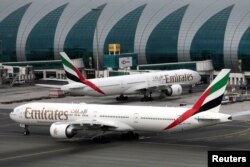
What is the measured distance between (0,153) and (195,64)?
74.1 m

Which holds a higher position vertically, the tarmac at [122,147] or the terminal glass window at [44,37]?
the terminal glass window at [44,37]

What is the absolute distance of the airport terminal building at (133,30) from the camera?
131m

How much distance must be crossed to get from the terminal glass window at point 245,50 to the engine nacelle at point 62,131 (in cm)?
6773

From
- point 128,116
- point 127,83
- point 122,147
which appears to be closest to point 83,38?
Result: point 127,83

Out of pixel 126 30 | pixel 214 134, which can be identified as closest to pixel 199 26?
pixel 126 30

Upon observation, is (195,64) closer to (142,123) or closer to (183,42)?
(183,42)

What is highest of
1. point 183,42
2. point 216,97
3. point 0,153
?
point 183,42

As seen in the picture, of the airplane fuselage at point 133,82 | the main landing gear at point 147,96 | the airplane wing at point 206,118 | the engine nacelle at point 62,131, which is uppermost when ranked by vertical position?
the airplane fuselage at point 133,82

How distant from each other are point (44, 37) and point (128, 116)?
89540 millimetres

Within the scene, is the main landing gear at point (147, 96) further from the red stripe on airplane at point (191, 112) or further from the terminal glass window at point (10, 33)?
the terminal glass window at point (10, 33)

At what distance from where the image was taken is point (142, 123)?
6569 centimetres

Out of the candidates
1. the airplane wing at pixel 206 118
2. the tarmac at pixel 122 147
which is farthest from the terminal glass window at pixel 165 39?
the airplane wing at pixel 206 118

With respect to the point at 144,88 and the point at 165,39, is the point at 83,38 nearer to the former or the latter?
the point at 165,39

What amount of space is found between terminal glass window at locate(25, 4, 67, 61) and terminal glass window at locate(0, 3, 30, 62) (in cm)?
399
